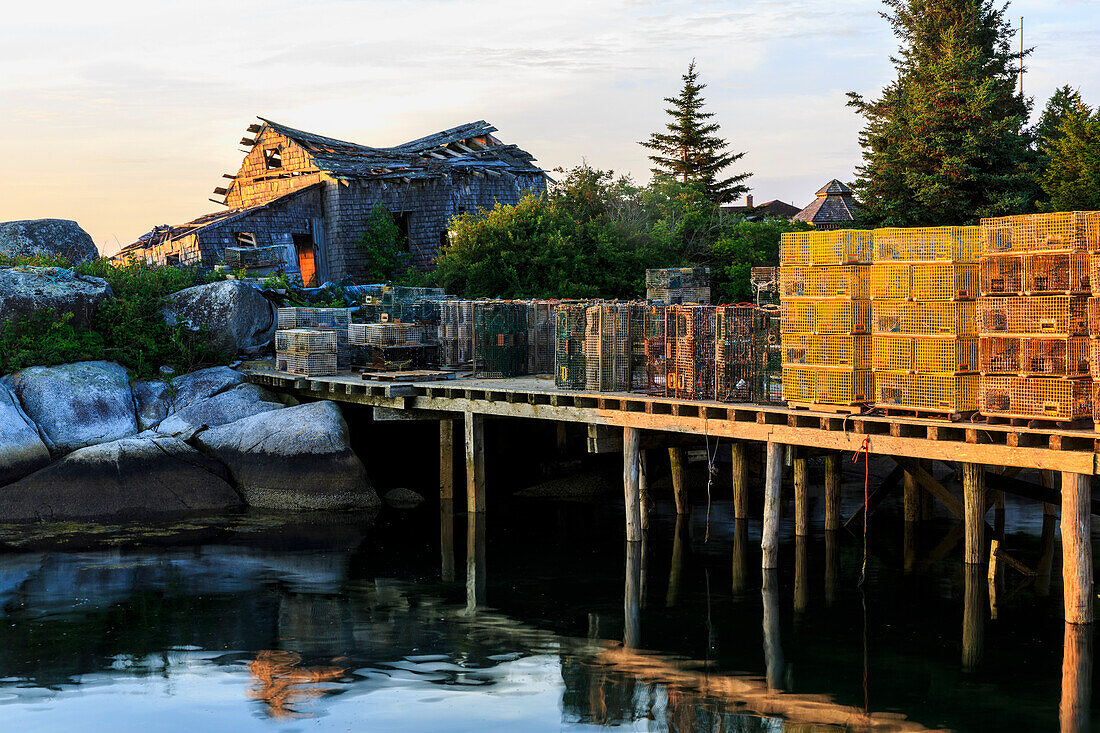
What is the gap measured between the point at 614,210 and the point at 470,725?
1024 inches

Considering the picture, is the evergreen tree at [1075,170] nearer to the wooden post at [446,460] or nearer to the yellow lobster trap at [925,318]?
the wooden post at [446,460]

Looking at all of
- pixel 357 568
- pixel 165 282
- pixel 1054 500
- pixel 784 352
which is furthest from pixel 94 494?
pixel 1054 500

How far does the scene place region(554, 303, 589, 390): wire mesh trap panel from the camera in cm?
2033

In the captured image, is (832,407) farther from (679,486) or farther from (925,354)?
(679,486)

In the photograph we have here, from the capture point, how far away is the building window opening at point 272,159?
41312mm

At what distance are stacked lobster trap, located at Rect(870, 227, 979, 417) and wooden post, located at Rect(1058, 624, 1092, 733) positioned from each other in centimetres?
288

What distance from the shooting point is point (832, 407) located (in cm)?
1625

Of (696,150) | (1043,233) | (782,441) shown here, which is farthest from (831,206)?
(1043,233)

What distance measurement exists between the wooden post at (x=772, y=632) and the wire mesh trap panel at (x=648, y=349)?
9.17ft

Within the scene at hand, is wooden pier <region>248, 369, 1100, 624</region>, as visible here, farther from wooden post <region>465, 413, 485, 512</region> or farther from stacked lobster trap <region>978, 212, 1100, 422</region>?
stacked lobster trap <region>978, 212, 1100, 422</region>

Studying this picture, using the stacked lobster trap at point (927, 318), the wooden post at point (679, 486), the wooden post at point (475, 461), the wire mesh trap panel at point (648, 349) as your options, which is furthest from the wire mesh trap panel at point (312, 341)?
the stacked lobster trap at point (927, 318)

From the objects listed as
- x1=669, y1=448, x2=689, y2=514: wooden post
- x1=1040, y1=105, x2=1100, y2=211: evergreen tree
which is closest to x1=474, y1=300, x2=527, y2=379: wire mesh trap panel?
x1=669, y1=448, x2=689, y2=514: wooden post

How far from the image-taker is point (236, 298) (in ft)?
97.3

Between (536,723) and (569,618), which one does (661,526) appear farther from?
(536,723)
